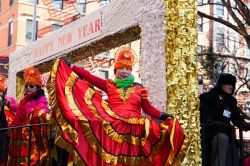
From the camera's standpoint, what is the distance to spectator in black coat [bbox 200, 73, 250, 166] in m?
5.79

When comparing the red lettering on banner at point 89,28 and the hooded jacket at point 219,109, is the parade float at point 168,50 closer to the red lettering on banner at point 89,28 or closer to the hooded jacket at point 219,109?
the hooded jacket at point 219,109

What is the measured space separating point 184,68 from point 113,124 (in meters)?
1.28

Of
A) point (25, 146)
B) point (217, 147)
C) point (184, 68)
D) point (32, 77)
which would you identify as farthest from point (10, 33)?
point (217, 147)

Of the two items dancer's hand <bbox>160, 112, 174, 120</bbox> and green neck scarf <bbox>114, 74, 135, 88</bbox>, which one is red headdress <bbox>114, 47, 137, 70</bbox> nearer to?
green neck scarf <bbox>114, 74, 135, 88</bbox>

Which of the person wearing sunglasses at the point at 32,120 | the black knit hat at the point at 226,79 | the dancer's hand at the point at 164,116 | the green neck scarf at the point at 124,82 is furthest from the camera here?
the person wearing sunglasses at the point at 32,120

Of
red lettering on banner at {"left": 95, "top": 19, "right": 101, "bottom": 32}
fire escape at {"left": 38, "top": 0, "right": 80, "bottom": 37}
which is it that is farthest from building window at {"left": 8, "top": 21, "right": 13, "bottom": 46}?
red lettering on banner at {"left": 95, "top": 19, "right": 101, "bottom": 32}

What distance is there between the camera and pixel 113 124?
5043 millimetres

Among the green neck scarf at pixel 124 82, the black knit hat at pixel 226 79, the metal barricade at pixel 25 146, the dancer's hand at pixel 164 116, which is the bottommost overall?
the metal barricade at pixel 25 146

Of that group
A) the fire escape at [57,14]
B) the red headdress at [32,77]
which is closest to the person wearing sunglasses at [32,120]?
the red headdress at [32,77]

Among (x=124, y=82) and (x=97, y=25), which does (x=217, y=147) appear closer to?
(x=124, y=82)

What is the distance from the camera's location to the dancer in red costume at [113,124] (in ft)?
16.2

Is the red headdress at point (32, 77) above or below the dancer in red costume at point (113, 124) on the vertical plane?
above

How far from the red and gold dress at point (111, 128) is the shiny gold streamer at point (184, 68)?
0.45 m

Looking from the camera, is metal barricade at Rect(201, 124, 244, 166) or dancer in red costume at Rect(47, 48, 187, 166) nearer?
dancer in red costume at Rect(47, 48, 187, 166)
